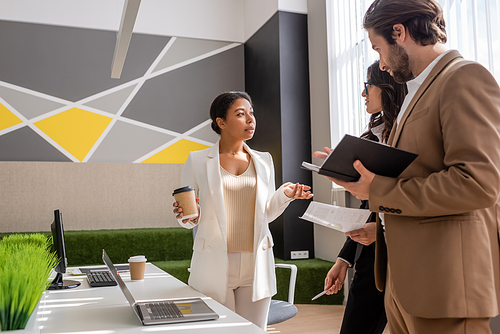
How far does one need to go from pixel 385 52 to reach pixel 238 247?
112 centimetres

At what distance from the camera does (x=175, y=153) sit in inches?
223

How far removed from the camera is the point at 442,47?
125 centimetres

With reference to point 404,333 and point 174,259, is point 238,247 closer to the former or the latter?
point 404,333

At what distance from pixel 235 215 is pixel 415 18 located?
1.20 metres

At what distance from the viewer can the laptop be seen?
1335mm

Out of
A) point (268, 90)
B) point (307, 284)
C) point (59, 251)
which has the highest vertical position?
point (268, 90)

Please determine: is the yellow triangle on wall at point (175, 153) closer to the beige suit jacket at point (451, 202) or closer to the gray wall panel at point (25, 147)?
the gray wall panel at point (25, 147)

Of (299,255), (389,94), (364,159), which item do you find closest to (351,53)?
(299,255)

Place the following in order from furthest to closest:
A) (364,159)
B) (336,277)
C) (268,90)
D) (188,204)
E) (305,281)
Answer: (268,90), (305,281), (336,277), (188,204), (364,159)

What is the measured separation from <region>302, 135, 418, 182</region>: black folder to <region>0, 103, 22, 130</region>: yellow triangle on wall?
193 inches

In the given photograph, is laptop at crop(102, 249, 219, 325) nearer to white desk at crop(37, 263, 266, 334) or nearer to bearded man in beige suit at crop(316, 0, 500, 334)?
white desk at crop(37, 263, 266, 334)

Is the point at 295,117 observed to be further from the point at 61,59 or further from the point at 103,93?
the point at 61,59

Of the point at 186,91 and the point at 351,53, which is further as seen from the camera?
the point at 186,91

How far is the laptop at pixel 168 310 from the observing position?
1.33 metres
